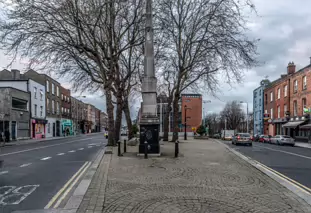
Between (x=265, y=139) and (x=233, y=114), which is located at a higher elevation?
(x=233, y=114)

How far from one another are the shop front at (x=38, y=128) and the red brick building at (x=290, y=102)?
123 ft

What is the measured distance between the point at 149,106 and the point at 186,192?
307 inches

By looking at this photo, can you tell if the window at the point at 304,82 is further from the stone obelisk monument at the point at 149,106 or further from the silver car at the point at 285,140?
the stone obelisk monument at the point at 149,106

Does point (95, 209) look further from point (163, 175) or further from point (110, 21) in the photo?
point (110, 21)

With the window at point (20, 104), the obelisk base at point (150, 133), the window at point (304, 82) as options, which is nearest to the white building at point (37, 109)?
the window at point (20, 104)

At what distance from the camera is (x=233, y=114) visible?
90.6 meters

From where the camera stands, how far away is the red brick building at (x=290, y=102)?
37.2 metres

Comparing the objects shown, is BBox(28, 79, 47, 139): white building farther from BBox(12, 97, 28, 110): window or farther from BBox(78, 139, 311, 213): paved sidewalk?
BBox(78, 139, 311, 213): paved sidewalk

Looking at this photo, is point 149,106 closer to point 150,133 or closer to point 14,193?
point 150,133

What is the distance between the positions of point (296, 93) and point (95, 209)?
1615 inches

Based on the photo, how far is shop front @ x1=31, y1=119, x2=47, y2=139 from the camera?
40.8 meters

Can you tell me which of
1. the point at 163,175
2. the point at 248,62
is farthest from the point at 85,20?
the point at 163,175

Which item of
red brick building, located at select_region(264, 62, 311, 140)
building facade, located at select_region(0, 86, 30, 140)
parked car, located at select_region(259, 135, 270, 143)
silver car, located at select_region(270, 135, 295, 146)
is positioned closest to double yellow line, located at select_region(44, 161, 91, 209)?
building facade, located at select_region(0, 86, 30, 140)

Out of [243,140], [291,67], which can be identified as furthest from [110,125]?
[291,67]
